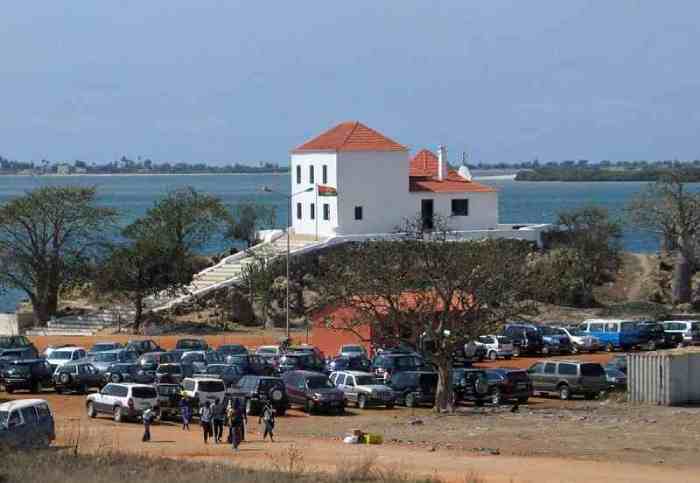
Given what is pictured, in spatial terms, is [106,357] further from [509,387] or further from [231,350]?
[509,387]

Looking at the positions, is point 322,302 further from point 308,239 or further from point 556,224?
point 556,224

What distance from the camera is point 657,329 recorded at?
6066cm

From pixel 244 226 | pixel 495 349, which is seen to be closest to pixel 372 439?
pixel 495 349

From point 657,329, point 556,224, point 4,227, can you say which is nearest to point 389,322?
point 657,329

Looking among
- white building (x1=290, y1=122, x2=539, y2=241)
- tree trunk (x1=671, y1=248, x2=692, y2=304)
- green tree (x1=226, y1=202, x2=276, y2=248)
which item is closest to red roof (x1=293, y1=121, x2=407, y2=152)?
white building (x1=290, y1=122, x2=539, y2=241)

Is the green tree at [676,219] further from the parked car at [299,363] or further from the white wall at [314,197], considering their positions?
the parked car at [299,363]

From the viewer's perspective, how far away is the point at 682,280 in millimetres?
77375

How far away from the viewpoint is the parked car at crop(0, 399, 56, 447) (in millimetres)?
34094

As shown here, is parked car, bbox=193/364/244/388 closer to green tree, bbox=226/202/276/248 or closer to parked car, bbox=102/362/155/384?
parked car, bbox=102/362/155/384

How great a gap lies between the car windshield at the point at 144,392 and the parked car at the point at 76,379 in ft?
24.4

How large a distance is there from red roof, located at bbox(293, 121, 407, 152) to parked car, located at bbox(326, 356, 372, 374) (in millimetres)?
31184

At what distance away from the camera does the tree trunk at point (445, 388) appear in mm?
44281

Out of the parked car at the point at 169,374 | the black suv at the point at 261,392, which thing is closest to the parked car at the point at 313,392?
the black suv at the point at 261,392

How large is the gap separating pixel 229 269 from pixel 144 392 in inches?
1480
